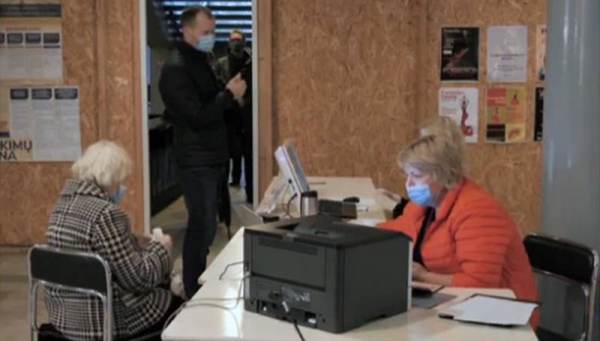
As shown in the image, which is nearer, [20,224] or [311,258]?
[311,258]

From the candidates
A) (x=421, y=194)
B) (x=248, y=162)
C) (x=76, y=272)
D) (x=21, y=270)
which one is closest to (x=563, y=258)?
(x=421, y=194)

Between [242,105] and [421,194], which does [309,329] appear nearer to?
[421,194]

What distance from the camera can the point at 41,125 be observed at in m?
6.17

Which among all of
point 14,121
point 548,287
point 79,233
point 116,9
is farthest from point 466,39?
point 79,233

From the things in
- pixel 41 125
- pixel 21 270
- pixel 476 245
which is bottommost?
pixel 21 270

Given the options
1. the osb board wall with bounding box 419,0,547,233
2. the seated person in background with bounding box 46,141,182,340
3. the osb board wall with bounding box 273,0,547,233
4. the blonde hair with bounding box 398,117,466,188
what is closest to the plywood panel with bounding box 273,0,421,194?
the osb board wall with bounding box 273,0,547,233

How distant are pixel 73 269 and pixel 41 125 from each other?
3674 millimetres

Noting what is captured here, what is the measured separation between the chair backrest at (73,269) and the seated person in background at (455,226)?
1.11 metres

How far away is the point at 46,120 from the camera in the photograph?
617 cm

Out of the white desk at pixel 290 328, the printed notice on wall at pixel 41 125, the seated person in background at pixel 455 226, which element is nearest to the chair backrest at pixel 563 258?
the seated person in background at pixel 455 226

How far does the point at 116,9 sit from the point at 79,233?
361cm

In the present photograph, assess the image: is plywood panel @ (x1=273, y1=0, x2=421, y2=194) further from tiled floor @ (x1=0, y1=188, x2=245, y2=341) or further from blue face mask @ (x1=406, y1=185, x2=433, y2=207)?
blue face mask @ (x1=406, y1=185, x2=433, y2=207)

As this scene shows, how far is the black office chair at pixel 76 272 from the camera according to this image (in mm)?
2760

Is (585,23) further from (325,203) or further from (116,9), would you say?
(116,9)
